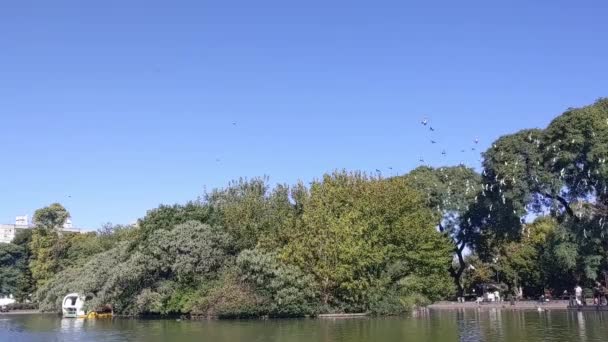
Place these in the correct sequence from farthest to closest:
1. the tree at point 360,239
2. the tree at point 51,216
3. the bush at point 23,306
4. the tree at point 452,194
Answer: the tree at point 51,216
the bush at point 23,306
the tree at point 452,194
the tree at point 360,239

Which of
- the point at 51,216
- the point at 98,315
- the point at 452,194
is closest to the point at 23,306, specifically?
the point at 51,216

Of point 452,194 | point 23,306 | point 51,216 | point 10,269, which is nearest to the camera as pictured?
point 452,194

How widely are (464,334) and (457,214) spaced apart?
137 feet

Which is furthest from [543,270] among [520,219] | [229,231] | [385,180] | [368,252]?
[229,231]

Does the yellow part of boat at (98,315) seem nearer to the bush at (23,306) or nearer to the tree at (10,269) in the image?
the bush at (23,306)

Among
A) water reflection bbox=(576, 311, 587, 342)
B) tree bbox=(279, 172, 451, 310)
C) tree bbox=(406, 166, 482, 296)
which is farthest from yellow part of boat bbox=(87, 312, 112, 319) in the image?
water reflection bbox=(576, 311, 587, 342)

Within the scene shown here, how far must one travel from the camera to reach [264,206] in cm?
5259

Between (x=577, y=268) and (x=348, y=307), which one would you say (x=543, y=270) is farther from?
(x=348, y=307)

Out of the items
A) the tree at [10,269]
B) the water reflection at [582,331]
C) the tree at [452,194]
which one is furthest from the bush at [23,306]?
the water reflection at [582,331]

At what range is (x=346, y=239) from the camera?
146 feet

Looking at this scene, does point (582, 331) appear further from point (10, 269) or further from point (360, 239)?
point (10, 269)

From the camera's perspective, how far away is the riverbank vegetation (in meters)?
44.9

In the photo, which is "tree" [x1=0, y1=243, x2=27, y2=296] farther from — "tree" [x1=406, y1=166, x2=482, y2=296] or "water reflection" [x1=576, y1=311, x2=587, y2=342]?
"water reflection" [x1=576, y1=311, x2=587, y2=342]

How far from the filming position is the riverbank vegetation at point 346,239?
44938mm
